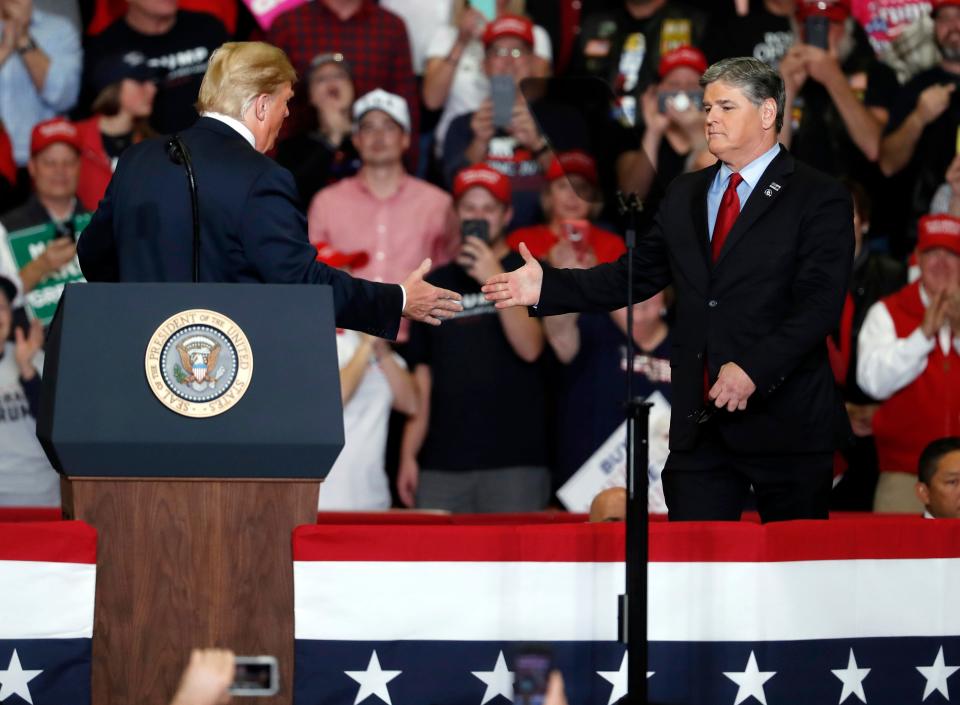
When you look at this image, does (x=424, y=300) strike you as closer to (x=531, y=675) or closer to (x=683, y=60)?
(x=531, y=675)

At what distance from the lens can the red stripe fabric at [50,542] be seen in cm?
327

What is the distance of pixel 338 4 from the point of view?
7.23m

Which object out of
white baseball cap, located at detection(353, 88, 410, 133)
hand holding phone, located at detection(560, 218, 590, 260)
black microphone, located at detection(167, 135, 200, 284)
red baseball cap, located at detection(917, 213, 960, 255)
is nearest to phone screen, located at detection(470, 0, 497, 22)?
white baseball cap, located at detection(353, 88, 410, 133)

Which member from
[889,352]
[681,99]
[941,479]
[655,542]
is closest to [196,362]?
[655,542]

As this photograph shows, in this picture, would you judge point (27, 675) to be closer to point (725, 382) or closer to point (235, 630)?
point (235, 630)

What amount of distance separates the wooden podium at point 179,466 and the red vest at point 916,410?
3671mm

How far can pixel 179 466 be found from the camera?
3.27 metres

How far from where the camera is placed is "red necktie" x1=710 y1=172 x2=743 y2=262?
12.6 feet

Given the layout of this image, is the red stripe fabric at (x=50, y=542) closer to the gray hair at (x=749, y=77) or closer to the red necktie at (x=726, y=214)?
the red necktie at (x=726, y=214)

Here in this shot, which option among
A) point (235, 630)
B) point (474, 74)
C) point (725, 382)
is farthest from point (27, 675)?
point (474, 74)

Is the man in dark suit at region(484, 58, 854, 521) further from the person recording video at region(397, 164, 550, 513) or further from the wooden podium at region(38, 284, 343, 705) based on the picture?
the person recording video at region(397, 164, 550, 513)

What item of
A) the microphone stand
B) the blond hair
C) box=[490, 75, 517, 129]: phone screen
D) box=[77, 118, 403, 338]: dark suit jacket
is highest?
box=[490, 75, 517, 129]: phone screen

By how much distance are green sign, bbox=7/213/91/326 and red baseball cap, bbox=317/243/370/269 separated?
1062 millimetres

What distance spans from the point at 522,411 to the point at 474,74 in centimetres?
180
